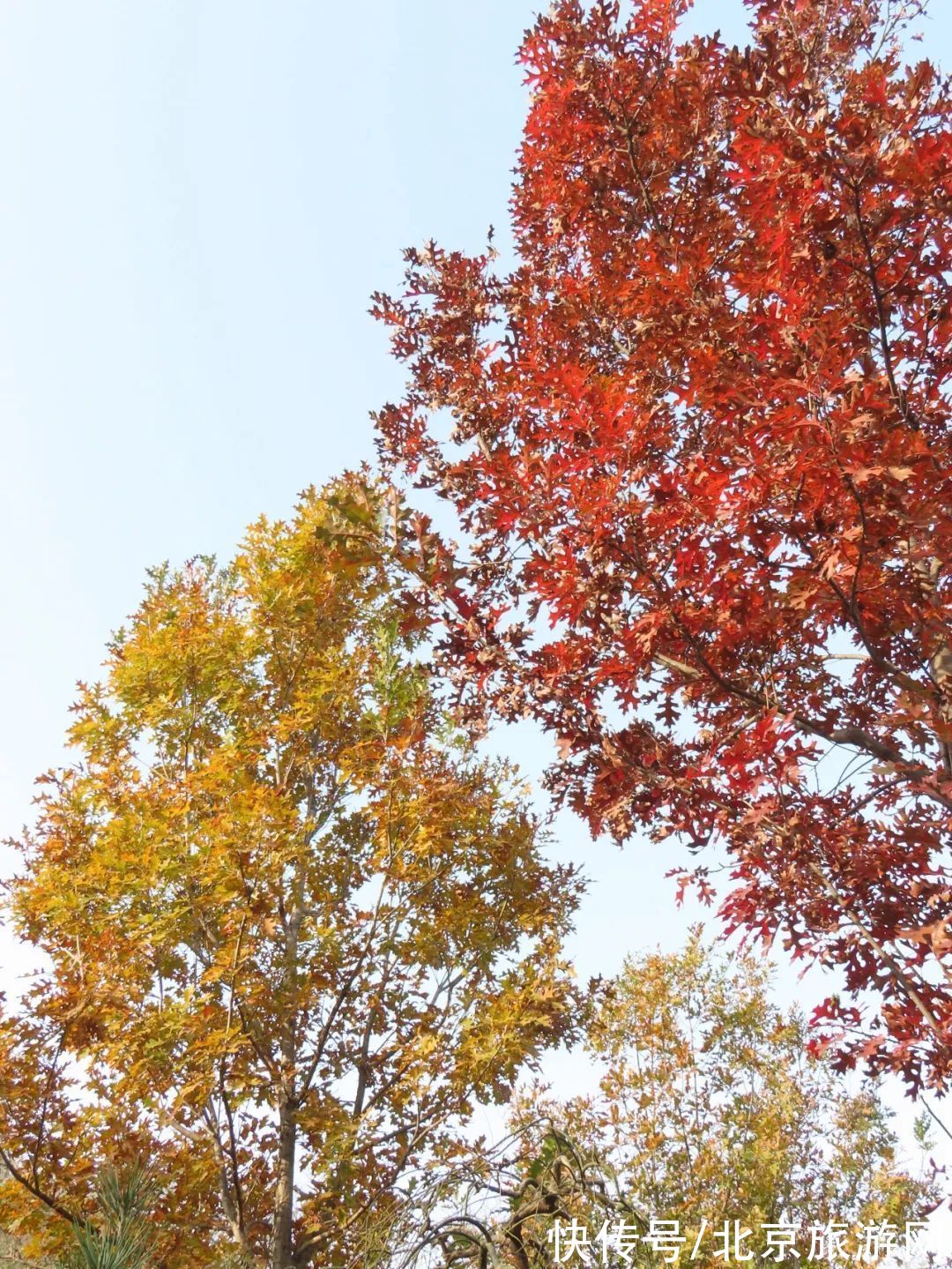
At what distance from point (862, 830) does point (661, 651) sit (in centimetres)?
115

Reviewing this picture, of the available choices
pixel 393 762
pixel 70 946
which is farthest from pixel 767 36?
pixel 70 946

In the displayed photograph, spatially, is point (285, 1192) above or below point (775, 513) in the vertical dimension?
below

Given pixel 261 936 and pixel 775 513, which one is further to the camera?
pixel 261 936

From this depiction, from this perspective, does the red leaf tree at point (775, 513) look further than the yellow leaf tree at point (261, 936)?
No

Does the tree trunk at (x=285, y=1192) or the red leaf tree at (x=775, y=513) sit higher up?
the red leaf tree at (x=775, y=513)

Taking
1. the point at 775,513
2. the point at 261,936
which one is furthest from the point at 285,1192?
the point at 775,513

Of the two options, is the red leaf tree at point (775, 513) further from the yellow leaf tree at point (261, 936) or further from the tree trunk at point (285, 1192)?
the tree trunk at point (285, 1192)

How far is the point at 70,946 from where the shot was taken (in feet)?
21.2

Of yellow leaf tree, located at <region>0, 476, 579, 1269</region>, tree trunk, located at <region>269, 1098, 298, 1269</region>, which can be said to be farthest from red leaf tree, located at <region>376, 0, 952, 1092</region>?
tree trunk, located at <region>269, 1098, 298, 1269</region>

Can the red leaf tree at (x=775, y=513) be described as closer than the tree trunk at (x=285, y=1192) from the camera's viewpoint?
Yes

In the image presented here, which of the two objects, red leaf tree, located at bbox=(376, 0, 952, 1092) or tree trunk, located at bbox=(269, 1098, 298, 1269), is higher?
red leaf tree, located at bbox=(376, 0, 952, 1092)

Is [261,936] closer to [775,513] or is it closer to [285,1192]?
[285,1192]

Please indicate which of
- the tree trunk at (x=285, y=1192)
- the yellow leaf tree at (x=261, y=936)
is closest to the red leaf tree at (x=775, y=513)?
the yellow leaf tree at (x=261, y=936)

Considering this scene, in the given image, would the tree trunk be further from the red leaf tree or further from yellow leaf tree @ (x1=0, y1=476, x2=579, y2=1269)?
the red leaf tree
